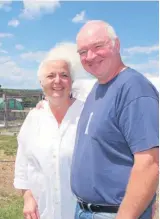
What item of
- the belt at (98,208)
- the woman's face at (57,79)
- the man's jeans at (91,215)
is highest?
the woman's face at (57,79)

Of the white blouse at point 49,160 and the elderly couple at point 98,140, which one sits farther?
the white blouse at point 49,160

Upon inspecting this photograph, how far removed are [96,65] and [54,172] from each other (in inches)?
38.7

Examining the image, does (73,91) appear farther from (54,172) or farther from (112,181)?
(112,181)

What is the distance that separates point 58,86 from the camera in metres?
2.78

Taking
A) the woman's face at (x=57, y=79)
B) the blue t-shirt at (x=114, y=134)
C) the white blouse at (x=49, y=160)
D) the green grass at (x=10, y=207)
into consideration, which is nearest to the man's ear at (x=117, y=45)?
the blue t-shirt at (x=114, y=134)

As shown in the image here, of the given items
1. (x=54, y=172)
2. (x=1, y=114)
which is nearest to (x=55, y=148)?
(x=54, y=172)

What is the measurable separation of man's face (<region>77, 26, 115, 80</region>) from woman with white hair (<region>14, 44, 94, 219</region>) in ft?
2.14

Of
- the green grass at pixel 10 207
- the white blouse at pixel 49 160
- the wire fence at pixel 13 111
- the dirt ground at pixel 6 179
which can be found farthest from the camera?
the wire fence at pixel 13 111

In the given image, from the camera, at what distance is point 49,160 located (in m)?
2.77

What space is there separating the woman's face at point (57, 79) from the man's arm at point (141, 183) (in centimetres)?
107

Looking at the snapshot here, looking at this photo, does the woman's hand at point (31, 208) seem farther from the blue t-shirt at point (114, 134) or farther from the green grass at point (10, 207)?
the green grass at point (10, 207)

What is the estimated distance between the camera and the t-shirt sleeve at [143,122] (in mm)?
1824

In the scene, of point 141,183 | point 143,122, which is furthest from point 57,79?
point 141,183

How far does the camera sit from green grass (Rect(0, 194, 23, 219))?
4.95m
